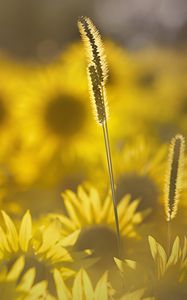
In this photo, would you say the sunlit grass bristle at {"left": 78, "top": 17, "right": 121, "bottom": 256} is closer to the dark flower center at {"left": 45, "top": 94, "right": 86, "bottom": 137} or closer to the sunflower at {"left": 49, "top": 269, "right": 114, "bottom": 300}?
the dark flower center at {"left": 45, "top": 94, "right": 86, "bottom": 137}

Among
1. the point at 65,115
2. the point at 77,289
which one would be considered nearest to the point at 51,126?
the point at 65,115

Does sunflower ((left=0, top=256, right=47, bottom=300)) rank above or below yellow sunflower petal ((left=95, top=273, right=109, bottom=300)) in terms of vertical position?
above

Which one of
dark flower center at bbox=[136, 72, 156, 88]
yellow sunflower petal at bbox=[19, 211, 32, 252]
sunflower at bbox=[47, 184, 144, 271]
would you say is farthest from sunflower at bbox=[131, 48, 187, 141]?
yellow sunflower petal at bbox=[19, 211, 32, 252]

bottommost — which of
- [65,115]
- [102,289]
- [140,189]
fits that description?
[102,289]

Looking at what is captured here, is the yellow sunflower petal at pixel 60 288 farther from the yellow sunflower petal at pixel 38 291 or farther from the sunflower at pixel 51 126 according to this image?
the sunflower at pixel 51 126

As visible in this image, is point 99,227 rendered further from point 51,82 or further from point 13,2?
point 13,2

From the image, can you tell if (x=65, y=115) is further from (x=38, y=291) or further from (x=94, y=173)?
(x=38, y=291)

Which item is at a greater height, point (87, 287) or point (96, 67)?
point (96, 67)

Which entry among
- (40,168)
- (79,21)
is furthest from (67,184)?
(79,21)
